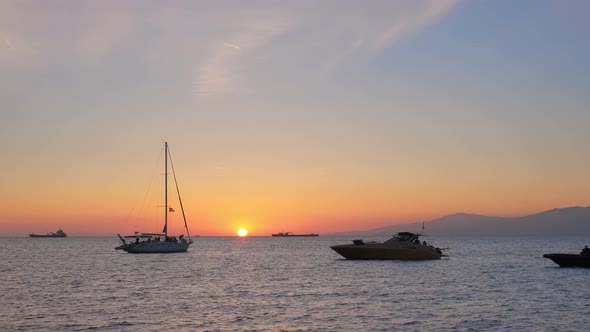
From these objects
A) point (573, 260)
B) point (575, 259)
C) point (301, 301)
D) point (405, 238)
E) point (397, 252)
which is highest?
point (405, 238)

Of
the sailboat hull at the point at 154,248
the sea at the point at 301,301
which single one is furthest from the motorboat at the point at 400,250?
the sailboat hull at the point at 154,248

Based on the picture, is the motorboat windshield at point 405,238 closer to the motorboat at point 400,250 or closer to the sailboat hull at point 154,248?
the motorboat at point 400,250

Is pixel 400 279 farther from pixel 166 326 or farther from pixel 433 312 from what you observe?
pixel 166 326

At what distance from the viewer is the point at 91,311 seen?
138 feet

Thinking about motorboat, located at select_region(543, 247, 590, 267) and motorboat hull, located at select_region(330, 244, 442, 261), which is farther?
motorboat hull, located at select_region(330, 244, 442, 261)

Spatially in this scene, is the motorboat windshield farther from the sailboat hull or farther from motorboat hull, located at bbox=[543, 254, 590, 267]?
the sailboat hull

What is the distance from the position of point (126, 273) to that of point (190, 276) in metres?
9.83

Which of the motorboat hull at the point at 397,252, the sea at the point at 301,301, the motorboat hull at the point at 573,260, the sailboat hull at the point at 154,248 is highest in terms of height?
the sailboat hull at the point at 154,248

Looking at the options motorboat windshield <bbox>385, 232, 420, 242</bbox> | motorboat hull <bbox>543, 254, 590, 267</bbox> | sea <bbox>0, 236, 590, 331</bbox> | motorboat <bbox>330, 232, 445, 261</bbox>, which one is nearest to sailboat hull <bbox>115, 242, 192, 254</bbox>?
motorboat <bbox>330, 232, 445, 261</bbox>

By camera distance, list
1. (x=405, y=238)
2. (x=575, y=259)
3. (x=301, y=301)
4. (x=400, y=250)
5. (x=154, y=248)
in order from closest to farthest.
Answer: (x=301, y=301) < (x=575, y=259) < (x=400, y=250) < (x=405, y=238) < (x=154, y=248)

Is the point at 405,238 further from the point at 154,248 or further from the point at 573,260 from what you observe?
the point at 154,248

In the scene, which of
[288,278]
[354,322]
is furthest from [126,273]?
[354,322]

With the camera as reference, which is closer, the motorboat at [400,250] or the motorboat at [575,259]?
the motorboat at [575,259]

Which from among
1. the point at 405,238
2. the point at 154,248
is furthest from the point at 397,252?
the point at 154,248
